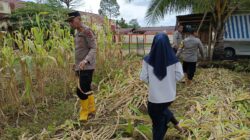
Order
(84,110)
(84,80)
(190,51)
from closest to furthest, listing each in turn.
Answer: (84,80), (84,110), (190,51)

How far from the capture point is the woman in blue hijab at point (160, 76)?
2.48 meters

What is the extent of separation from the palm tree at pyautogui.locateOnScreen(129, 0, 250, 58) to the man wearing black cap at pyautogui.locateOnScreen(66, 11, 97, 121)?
5329 millimetres

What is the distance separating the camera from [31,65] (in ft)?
12.0

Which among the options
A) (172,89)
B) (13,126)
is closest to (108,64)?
(13,126)

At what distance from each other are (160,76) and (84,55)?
4.39 ft

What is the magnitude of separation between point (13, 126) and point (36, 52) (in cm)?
105

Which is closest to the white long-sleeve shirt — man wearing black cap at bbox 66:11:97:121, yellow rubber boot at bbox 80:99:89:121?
man wearing black cap at bbox 66:11:97:121

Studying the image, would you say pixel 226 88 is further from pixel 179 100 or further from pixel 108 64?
pixel 108 64

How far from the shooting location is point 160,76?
99.1 inches

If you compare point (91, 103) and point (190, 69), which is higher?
point (190, 69)

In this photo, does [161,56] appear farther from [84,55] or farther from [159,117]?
[84,55]

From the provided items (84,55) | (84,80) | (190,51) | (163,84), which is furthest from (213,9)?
(163,84)

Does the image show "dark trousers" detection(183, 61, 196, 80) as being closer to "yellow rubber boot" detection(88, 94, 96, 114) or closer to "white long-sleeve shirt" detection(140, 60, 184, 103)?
"yellow rubber boot" detection(88, 94, 96, 114)

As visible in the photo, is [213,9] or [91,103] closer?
[91,103]
